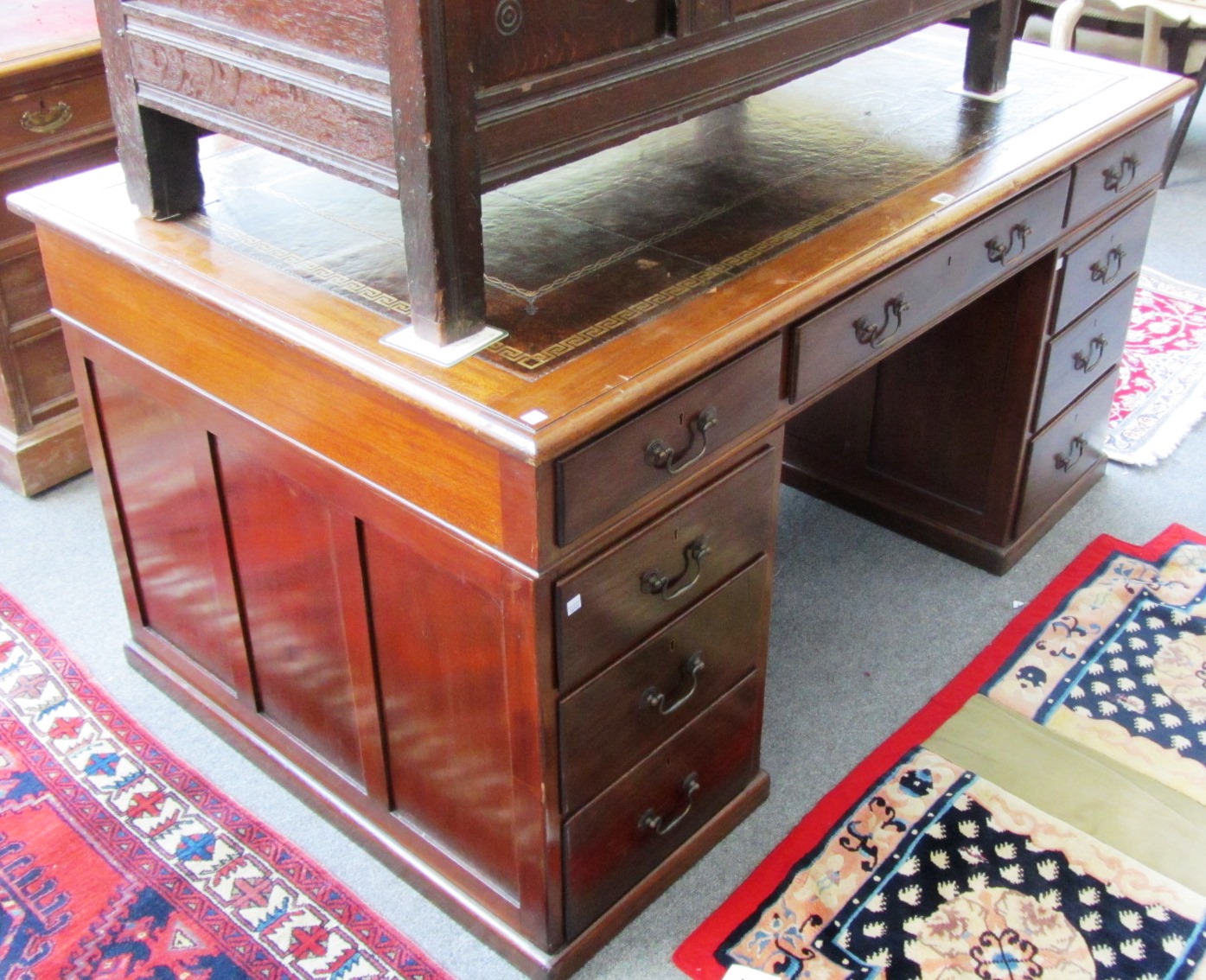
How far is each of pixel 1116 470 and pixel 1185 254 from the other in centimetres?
132

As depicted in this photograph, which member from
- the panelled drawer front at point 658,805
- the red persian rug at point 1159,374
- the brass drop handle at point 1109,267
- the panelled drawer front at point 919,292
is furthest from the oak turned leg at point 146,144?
the red persian rug at point 1159,374

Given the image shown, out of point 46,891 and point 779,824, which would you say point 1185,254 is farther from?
point 46,891

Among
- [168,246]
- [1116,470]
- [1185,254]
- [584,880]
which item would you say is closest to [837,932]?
[584,880]

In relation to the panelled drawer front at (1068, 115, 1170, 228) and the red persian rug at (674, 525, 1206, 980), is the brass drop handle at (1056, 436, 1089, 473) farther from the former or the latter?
the panelled drawer front at (1068, 115, 1170, 228)

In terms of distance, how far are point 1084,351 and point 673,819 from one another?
1.31 m

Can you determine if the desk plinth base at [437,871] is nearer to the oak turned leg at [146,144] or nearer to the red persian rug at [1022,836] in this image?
the red persian rug at [1022,836]

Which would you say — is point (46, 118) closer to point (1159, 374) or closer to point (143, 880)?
point (143, 880)

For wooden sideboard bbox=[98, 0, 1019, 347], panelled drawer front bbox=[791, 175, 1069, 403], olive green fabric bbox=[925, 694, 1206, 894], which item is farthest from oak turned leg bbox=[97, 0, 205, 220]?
olive green fabric bbox=[925, 694, 1206, 894]

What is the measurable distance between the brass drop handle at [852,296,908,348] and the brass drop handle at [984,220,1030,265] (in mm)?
252

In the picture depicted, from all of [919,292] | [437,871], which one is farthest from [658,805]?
[919,292]

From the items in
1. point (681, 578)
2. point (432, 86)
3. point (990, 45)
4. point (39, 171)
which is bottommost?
point (681, 578)

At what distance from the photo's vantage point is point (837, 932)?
5.81 feet

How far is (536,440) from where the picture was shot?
1254 millimetres

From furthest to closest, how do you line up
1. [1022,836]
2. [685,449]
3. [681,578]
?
[1022,836], [681,578], [685,449]
